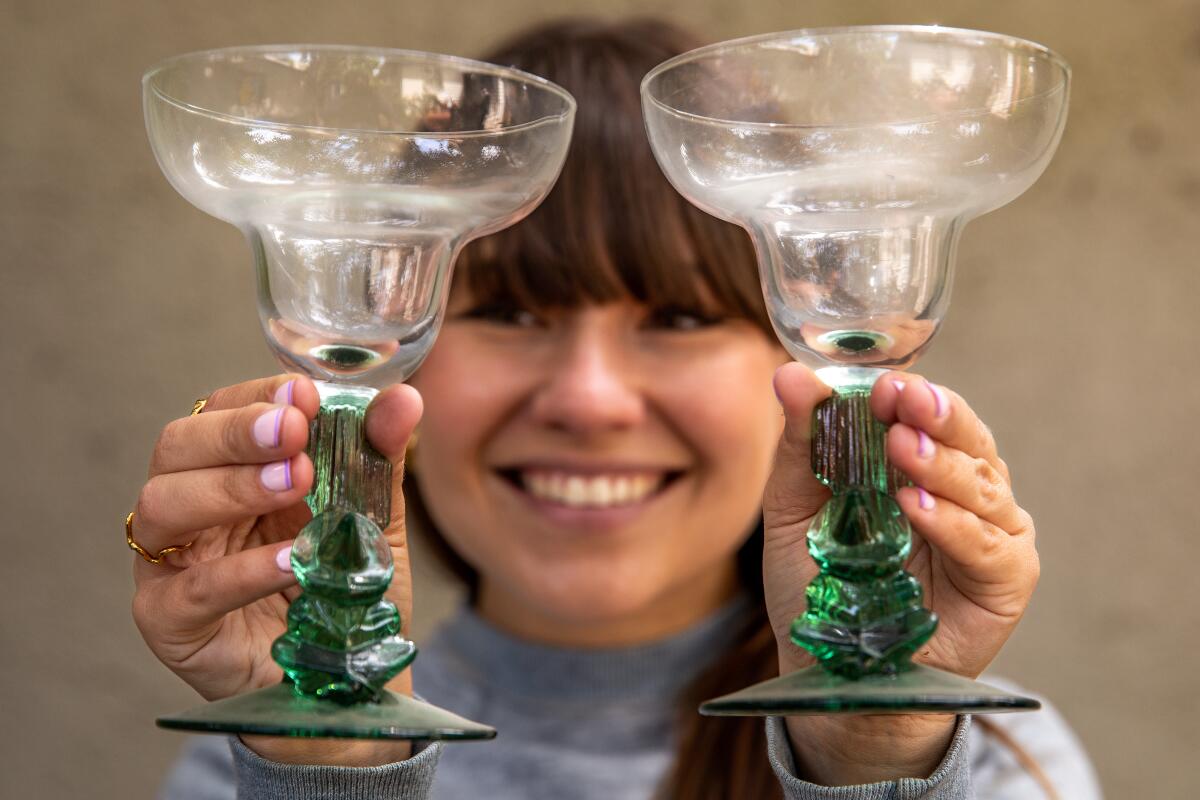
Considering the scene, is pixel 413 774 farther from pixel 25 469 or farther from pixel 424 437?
pixel 25 469

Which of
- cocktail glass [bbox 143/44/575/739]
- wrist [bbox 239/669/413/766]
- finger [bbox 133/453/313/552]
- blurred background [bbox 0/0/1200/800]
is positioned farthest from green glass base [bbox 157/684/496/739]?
blurred background [bbox 0/0/1200/800]

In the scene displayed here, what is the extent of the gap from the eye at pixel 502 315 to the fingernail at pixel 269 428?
527 millimetres

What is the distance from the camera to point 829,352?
63cm

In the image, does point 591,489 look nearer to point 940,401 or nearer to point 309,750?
point 309,750

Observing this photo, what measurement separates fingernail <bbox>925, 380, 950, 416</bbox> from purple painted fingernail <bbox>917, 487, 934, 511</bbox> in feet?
0.15

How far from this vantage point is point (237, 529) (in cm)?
81

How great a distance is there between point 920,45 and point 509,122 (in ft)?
0.64

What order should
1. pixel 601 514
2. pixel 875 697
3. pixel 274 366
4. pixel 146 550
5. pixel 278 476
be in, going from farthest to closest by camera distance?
pixel 274 366, pixel 601 514, pixel 146 550, pixel 278 476, pixel 875 697

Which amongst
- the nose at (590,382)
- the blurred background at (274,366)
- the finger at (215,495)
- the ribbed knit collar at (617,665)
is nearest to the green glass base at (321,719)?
the finger at (215,495)

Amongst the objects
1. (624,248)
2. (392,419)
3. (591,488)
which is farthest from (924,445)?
(591,488)

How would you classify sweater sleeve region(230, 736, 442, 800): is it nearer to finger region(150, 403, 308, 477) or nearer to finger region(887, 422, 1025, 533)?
finger region(150, 403, 308, 477)

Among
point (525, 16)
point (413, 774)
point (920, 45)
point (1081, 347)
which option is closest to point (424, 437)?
point (413, 774)

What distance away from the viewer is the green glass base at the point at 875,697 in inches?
21.0

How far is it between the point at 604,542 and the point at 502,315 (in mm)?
231
